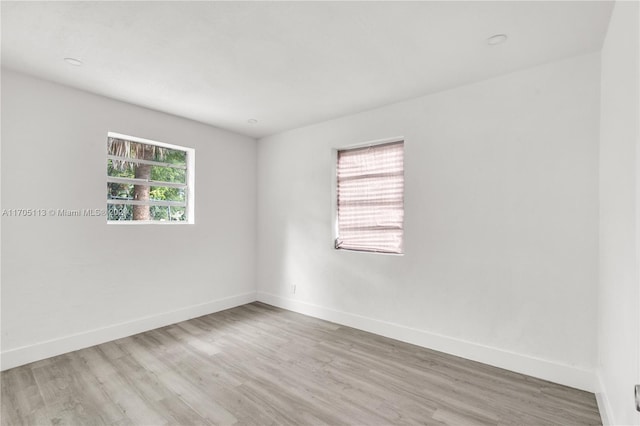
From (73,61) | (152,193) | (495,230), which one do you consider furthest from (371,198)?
(73,61)

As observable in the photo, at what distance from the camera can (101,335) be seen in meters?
3.18

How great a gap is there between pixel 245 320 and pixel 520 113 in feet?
12.4

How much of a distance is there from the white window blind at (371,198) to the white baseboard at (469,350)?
865 mm

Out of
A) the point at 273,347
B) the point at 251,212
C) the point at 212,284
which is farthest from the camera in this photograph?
the point at 251,212

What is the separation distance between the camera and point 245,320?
154 inches

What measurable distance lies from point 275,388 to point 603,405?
2.27 meters

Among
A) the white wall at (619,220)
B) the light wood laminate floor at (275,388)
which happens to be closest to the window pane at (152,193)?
the light wood laminate floor at (275,388)

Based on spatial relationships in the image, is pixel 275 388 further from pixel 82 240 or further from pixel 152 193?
pixel 152 193

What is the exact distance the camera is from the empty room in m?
1.97

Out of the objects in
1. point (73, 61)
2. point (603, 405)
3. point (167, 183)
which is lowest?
point (603, 405)

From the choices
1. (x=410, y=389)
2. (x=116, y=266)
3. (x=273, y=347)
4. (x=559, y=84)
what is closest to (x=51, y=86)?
(x=116, y=266)

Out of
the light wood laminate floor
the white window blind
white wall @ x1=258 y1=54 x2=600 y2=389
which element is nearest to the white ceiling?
white wall @ x1=258 y1=54 x2=600 y2=389

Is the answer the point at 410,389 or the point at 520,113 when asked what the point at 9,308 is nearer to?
the point at 410,389

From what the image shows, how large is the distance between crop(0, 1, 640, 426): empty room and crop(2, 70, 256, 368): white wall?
0.7 inches
